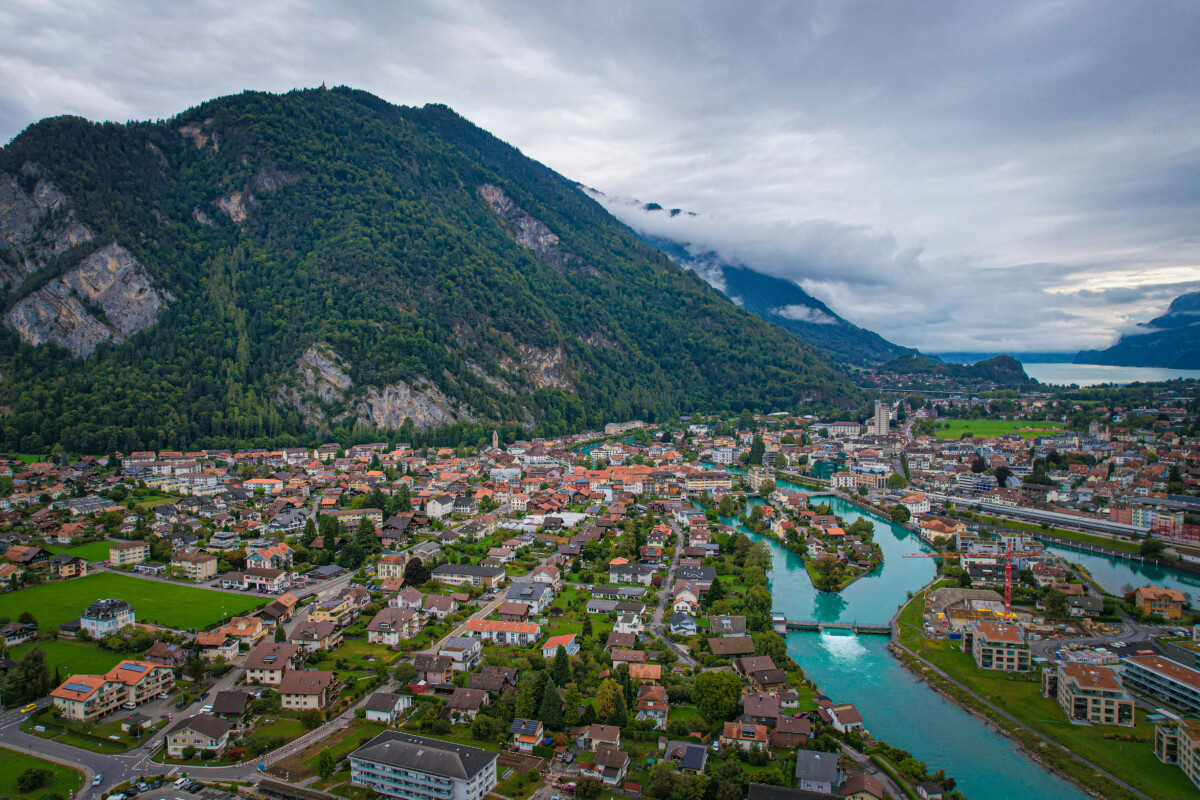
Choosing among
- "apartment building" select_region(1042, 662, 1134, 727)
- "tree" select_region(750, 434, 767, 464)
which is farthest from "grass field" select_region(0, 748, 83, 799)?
"tree" select_region(750, 434, 767, 464)

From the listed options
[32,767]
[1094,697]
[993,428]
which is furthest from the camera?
[993,428]

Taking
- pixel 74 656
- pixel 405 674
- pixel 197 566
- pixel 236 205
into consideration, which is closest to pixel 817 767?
pixel 405 674

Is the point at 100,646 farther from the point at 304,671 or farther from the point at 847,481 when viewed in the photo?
the point at 847,481

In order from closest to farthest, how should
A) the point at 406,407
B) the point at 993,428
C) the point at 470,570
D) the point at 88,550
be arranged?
the point at 470,570 < the point at 88,550 < the point at 406,407 < the point at 993,428

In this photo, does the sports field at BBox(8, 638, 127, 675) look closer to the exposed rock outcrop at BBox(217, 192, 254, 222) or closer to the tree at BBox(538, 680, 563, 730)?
the tree at BBox(538, 680, 563, 730)

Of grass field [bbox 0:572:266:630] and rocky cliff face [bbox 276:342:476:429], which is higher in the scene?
rocky cliff face [bbox 276:342:476:429]

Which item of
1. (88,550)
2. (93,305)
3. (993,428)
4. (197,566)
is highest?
(93,305)

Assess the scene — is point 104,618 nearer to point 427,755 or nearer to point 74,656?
point 74,656
